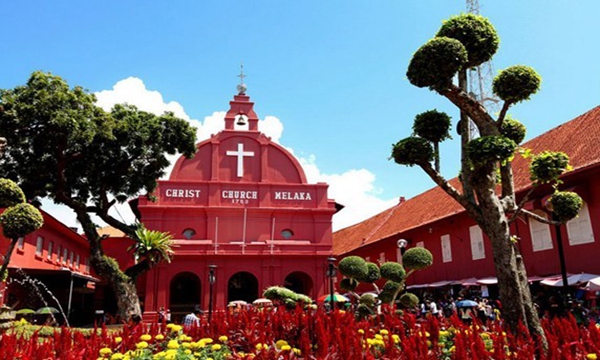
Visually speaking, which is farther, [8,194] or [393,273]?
[393,273]

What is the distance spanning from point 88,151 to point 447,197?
53.5 ft

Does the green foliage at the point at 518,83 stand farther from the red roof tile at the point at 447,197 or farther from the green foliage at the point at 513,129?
the red roof tile at the point at 447,197

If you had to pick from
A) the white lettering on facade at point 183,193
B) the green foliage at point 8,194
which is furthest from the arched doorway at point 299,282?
the green foliage at point 8,194

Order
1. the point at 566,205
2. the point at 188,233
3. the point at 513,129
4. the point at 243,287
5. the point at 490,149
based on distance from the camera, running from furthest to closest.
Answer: the point at 243,287
the point at 188,233
the point at 513,129
the point at 566,205
the point at 490,149

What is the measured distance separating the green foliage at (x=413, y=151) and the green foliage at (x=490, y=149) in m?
0.98

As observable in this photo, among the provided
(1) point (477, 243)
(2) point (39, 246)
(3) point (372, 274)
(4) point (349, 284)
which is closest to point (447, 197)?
(1) point (477, 243)

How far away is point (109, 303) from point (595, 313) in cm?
2601

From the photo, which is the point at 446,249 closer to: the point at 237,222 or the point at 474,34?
the point at 237,222

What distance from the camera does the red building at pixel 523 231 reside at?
14477 mm

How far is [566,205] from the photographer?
7.21 meters

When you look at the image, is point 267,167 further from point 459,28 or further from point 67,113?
point 459,28

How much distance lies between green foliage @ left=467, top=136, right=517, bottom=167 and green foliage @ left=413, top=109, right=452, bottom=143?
1315mm

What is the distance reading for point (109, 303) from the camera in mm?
29859

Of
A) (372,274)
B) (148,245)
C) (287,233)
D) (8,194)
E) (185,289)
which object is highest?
(287,233)
